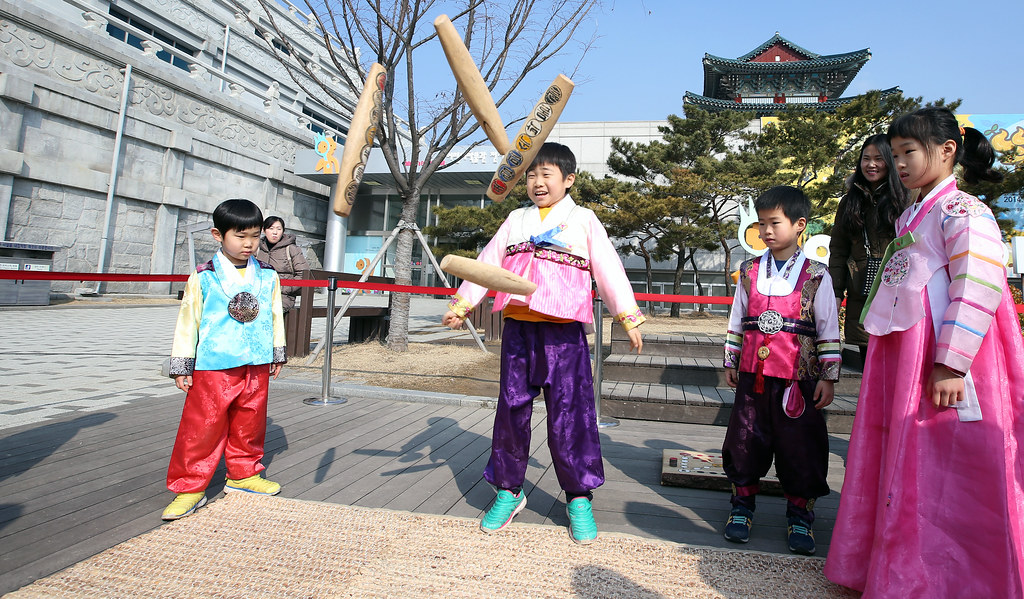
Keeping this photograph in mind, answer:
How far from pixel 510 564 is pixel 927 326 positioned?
1519mm

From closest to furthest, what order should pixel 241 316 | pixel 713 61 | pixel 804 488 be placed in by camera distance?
1. pixel 804 488
2. pixel 241 316
3. pixel 713 61

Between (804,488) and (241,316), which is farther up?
(241,316)

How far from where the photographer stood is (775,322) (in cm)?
220

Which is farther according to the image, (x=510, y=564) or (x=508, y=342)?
(x=508, y=342)

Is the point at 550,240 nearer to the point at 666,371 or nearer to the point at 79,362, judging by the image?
the point at 666,371

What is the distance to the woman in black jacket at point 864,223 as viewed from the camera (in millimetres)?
2527

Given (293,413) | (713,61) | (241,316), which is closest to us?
(241,316)

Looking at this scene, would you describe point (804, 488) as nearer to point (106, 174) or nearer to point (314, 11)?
point (314, 11)

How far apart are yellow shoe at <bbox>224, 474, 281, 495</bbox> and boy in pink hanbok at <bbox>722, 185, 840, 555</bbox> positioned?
2.02 m

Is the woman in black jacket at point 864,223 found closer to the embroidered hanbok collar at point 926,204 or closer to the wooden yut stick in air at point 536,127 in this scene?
the embroidered hanbok collar at point 926,204

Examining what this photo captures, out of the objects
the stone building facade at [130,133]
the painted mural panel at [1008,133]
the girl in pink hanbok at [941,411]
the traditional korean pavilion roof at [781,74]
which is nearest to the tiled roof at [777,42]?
the traditional korean pavilion roof at [781,74]

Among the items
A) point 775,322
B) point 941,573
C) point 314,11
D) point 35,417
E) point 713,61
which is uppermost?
point 713,61

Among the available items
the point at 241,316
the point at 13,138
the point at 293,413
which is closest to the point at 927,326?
the point at 241,316

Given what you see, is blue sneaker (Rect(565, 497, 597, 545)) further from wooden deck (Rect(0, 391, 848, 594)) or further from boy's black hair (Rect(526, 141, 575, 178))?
boy's black hair (Rect(526, 141, 575, 178))
